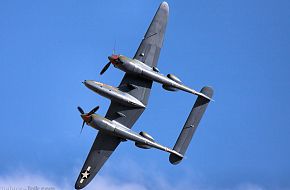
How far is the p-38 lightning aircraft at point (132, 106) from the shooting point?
54.3m

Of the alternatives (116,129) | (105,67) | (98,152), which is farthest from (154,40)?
(98,152)

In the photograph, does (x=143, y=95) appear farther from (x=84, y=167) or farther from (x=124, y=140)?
(x=84, y=167)

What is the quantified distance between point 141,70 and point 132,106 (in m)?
3.85

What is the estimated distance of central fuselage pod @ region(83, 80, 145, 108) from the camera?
178ft

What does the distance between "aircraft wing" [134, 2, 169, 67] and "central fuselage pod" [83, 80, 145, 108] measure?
425 cm

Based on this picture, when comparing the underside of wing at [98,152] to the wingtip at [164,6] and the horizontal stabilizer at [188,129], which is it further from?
the wingtip at [164,6]

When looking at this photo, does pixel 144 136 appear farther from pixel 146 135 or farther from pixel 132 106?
pixel 132 106

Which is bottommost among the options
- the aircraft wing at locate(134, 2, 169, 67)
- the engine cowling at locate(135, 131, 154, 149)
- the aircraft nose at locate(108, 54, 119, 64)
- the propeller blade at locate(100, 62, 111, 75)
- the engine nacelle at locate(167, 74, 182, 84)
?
the engine cowling at locate(135, 131, 154, 149)

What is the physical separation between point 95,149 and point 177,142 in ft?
27.8

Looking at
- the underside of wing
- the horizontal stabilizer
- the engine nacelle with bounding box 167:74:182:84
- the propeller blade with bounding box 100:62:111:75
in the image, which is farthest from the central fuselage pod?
the horizontal stabilizer

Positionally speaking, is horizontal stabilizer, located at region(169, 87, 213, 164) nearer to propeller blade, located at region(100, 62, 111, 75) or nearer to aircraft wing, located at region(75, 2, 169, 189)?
aircraft wing, located at region(75, 2, 169, 189)

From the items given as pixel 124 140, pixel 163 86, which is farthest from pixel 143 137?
pixel 163 86

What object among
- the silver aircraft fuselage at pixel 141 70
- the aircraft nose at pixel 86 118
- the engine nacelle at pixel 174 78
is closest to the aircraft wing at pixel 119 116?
the silver aircraft fuselage at pixel 141 70

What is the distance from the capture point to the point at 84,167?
5566 cm
